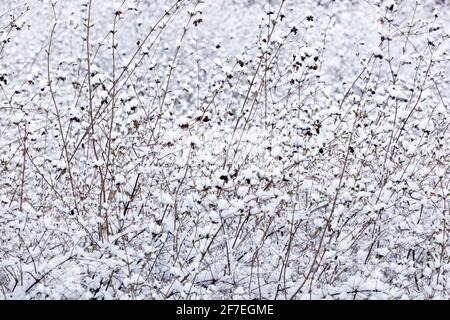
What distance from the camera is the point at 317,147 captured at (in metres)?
3.57

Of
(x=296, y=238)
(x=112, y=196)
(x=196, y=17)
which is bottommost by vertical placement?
(x=296, y=238)

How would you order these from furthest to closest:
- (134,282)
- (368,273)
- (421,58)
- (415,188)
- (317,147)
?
(421,58) → (317,147) → (415,188) → (368,273) → (134,282)

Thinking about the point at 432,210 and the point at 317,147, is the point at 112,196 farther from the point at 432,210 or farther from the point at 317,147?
the point at 432,210

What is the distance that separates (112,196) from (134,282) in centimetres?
101

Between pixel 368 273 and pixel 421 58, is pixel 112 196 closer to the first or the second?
pixel 368 273

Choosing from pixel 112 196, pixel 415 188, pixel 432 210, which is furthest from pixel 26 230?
pixel 432 210

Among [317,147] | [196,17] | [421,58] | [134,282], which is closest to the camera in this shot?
[134,282]

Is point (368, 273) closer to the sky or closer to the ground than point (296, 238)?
closer to the ground

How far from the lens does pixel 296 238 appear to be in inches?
143

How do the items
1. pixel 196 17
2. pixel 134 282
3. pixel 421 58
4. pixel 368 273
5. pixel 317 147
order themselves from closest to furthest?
pixel 134 282
pixel 368 273
pixel 317 147
pixel 196 17
pixel 421 58

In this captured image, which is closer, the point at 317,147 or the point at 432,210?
the point at 317,147

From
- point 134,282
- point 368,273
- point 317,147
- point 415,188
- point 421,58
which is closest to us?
point 134,282
